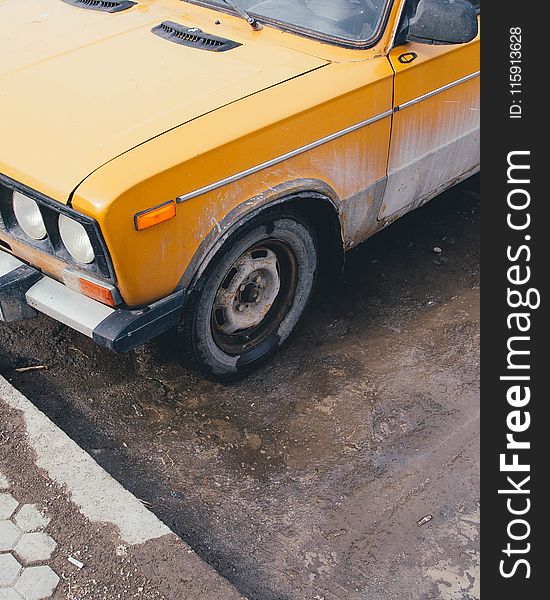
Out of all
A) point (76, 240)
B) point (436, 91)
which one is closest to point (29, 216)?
point (76, 240)

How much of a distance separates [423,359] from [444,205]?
163 centimetres

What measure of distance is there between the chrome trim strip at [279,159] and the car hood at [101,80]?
0.26 meters

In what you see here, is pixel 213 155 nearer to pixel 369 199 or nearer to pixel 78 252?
pixel 78 252

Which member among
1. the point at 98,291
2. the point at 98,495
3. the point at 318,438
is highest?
the point at 98,291

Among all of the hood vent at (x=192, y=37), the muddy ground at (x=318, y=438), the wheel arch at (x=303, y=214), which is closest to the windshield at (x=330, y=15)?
the hood vent at (x=192, y=37)

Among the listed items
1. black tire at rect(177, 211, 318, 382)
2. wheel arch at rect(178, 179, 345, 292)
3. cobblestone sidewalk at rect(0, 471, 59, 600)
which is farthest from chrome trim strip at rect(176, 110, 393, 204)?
cobblestone sidewalk at rect(0, 471, 59, 600)

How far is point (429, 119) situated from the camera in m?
3.96

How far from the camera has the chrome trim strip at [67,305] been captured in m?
3.11

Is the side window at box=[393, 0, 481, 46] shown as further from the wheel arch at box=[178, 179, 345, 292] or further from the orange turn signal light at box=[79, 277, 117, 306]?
the orange turn signal light at box=[79, 277, 117, 306]

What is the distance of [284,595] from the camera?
2881 millimetres

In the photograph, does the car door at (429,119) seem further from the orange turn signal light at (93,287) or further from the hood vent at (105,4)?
the orange turn signal light at (93,287)

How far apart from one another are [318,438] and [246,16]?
1.98 meters

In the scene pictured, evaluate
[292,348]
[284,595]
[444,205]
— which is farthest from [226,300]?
[444,205]

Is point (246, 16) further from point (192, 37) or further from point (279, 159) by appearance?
point (279, 159)
